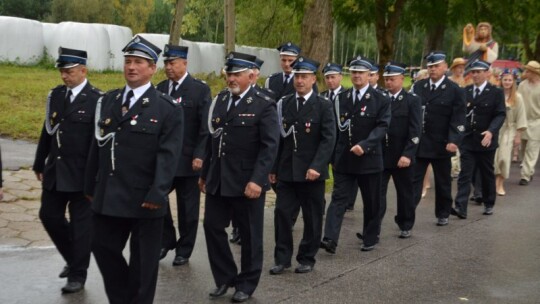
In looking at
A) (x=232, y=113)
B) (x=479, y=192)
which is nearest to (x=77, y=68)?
(x=232, y=113)

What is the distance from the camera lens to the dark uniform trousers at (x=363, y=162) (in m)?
8.27

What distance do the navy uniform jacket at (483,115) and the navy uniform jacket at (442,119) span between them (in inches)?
46.8

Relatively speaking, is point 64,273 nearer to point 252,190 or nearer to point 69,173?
point 69,173

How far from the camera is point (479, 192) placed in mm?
12180

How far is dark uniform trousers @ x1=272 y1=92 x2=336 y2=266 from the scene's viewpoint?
747cm

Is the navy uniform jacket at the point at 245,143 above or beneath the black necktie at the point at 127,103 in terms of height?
beneath

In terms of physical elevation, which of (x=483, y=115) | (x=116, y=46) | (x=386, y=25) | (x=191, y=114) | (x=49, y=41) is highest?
(x=386, y=25)

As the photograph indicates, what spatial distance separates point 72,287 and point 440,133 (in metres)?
5.40

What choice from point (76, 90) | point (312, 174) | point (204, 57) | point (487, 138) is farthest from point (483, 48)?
point (204, 57)

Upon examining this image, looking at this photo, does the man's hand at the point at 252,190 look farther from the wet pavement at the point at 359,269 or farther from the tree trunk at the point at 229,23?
the tree trunk at the point at 229,23

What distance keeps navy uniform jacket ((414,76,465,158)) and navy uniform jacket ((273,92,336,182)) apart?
286 centimetres

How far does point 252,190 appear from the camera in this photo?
6.38 meters

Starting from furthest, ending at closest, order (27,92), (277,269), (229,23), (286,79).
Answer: (229,23) < (27,92) < (286,79) < (277,269)

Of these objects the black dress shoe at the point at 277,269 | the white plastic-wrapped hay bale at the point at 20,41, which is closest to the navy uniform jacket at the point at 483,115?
the black dress shoe at the point at 277,269
